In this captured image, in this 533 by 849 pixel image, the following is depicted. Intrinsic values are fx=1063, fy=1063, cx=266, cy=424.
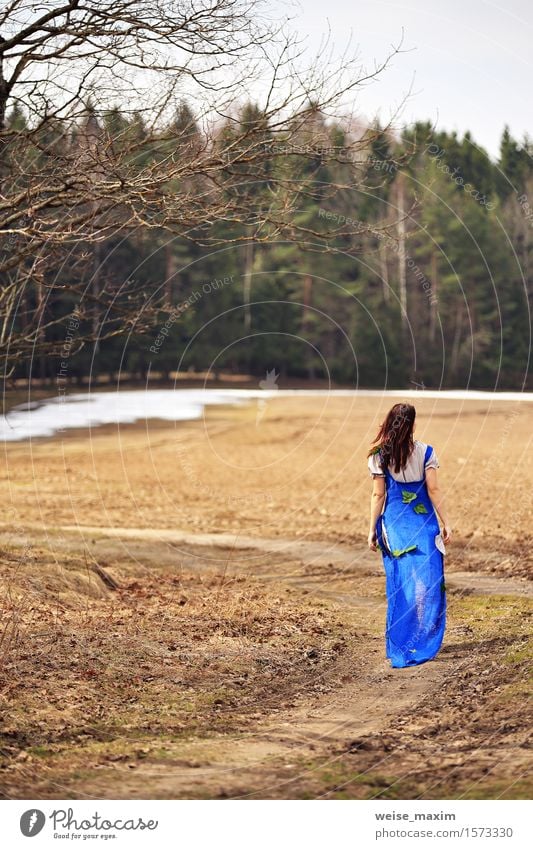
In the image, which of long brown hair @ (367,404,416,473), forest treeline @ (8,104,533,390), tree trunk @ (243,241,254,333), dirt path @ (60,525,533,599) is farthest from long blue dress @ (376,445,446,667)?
tree trunk @ (243,241,254,333)

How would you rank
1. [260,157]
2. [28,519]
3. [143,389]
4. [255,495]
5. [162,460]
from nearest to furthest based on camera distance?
[260,157] → [28,519] → [255,495] → [162,460] → [143,389]

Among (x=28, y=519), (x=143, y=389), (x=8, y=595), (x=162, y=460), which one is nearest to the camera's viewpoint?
(x=8, y=595)

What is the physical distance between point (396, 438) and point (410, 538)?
91 cm

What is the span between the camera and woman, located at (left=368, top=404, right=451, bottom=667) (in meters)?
8.49

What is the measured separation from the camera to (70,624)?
35.8ft

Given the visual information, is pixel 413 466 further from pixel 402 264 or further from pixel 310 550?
pixel 402 264

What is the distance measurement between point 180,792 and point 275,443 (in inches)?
1129

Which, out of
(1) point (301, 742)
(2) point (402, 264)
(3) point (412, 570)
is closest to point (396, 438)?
(3) point (412, 570)

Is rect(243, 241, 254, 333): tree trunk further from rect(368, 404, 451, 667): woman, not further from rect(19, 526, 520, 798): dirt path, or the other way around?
rect(368, 404, 451, 667): woman

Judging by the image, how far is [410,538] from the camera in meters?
8.68

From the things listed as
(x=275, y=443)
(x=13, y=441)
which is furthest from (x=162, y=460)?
(x=13, y=441)

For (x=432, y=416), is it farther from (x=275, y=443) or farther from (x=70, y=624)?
(x=70, y=624)
